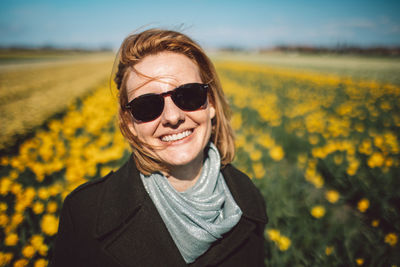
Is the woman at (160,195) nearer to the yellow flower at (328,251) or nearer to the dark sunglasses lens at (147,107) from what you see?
the dark sunglasses lens at (147,107)

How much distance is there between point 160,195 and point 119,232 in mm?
310

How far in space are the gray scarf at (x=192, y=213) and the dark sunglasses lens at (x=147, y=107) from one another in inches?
16.4

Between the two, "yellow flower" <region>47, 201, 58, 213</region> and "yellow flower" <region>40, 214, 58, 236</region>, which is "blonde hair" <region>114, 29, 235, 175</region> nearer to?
"yellow flower" <region>40, 214, 58, 236</region>

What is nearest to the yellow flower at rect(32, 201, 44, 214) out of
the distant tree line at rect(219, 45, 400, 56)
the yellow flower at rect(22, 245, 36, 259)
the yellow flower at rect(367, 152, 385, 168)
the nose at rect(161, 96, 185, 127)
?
the yellow flower at rect(22, 245, 36, 259)

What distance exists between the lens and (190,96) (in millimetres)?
1229

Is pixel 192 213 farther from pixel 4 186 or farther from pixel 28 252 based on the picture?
pixel 4 186

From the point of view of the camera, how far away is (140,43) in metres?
1.16

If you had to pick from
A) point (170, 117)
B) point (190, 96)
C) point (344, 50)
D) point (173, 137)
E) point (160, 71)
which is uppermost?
point (160, 71)

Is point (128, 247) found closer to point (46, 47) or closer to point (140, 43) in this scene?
point (140, 43)

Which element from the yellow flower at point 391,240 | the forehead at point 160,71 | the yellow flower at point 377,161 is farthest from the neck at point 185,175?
the yellow flower at point 377,161

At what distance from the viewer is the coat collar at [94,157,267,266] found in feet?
3.71

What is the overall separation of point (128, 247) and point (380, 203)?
3.18m

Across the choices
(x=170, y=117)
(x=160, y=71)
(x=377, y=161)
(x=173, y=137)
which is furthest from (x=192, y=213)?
(x=377, y=161)

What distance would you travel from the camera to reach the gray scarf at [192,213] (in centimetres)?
126
